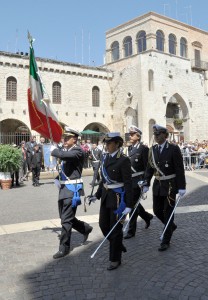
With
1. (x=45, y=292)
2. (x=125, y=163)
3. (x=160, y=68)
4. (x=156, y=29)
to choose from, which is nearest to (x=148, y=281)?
(x=45, y=292)

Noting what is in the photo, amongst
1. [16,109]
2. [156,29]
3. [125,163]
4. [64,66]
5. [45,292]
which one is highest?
[156,29]

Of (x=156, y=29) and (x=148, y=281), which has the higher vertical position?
(x=156, y=29)

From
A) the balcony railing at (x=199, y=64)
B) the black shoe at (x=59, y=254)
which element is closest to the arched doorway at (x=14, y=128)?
the balcony railing at (x=199, y=64)

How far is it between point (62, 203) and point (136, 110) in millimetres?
28832

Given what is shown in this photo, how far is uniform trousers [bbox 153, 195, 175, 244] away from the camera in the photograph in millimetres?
5387

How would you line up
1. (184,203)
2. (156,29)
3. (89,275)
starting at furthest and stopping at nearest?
(156,29) < (184,203) < (89,275)

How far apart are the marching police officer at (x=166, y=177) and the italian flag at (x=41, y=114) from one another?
2386mm

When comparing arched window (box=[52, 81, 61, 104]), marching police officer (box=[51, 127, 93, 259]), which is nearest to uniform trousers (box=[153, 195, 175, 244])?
marching police officer (box=[51, 127, 93, 259])

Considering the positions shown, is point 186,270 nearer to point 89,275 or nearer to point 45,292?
point 89,275

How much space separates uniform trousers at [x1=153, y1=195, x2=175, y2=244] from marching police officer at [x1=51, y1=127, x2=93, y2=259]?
1.28 m

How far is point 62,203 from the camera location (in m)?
5.34

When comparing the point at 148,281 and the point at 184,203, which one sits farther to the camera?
the point at 184,203

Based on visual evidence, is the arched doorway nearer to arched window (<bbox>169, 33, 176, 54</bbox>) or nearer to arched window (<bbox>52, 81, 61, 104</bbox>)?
arched window (<bbox>52, 81, 61, 104</bbox>)

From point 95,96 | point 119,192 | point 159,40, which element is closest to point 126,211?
point 119,192
